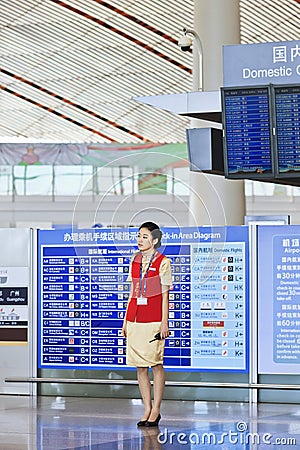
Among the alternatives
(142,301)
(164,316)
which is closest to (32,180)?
(142,301)

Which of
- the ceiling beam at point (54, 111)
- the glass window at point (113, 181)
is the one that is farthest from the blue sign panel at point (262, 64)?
the ceiling beam at point (54, 111)

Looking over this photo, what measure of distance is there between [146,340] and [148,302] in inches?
13.8

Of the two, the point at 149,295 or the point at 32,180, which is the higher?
the point at 32,180

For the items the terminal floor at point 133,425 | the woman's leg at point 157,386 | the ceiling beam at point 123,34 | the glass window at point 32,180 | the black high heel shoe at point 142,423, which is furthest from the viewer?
the glass window at point 32,180

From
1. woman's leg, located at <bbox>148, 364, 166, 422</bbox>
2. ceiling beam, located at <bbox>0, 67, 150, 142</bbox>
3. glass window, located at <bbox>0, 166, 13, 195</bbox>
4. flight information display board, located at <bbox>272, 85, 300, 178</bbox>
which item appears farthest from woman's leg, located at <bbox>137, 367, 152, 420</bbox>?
glass window, located at <bbox>0, 166, 13, 195</bbox>

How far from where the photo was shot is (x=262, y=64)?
8.41 meters

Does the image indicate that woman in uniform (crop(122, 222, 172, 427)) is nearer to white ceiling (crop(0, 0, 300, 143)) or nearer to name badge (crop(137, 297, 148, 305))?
name badge (crop(137, 297, 148, 305))

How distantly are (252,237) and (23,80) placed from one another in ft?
100

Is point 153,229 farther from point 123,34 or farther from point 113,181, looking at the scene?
point 123,34

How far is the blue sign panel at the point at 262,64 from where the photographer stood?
27.1 feet

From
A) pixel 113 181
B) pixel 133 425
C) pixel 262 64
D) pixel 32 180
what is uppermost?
pixel 32 180

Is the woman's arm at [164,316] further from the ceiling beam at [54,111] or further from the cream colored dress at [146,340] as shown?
the ceiling beam at [54,111]

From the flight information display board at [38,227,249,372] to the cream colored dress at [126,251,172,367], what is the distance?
195 cm

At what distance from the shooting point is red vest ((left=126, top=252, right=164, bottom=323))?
1020cm
